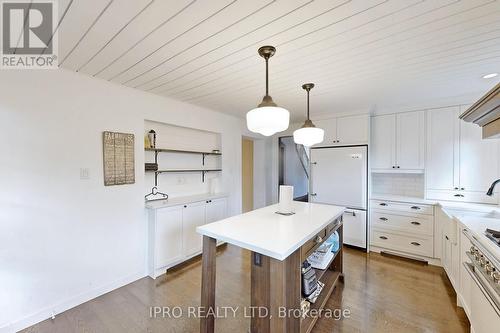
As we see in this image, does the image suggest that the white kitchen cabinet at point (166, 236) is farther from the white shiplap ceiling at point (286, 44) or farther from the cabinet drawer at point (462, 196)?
the cabinet drawer at point (462, 196)

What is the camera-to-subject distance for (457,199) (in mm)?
3006

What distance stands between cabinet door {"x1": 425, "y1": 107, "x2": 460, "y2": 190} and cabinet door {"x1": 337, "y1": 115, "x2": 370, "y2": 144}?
858 millimetres

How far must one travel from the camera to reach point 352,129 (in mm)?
3609

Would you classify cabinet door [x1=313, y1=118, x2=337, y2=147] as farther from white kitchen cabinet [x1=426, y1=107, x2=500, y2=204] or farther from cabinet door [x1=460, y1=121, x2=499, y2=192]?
cabinet door [x1=460, y1=121, x2=499, y2=192]

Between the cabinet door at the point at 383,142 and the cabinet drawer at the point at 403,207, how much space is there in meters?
0.61

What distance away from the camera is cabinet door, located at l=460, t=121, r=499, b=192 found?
2.80 meters

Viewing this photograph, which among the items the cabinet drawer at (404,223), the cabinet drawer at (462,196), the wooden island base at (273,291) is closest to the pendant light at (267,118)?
the wooden island base at (273,291)

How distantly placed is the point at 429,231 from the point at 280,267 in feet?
9.67

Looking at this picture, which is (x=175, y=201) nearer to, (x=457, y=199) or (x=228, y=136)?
(x=228, y=136)

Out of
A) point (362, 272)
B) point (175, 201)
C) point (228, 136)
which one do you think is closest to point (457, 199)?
point (362, 272)

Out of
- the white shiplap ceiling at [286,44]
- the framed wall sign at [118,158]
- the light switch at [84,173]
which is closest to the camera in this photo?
the white shiplap ceiling at [286,44]

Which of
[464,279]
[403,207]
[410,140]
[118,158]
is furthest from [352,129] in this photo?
[118,158]

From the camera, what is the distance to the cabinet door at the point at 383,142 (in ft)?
11.4

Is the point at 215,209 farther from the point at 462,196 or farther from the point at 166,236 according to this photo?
the point at 462,196
